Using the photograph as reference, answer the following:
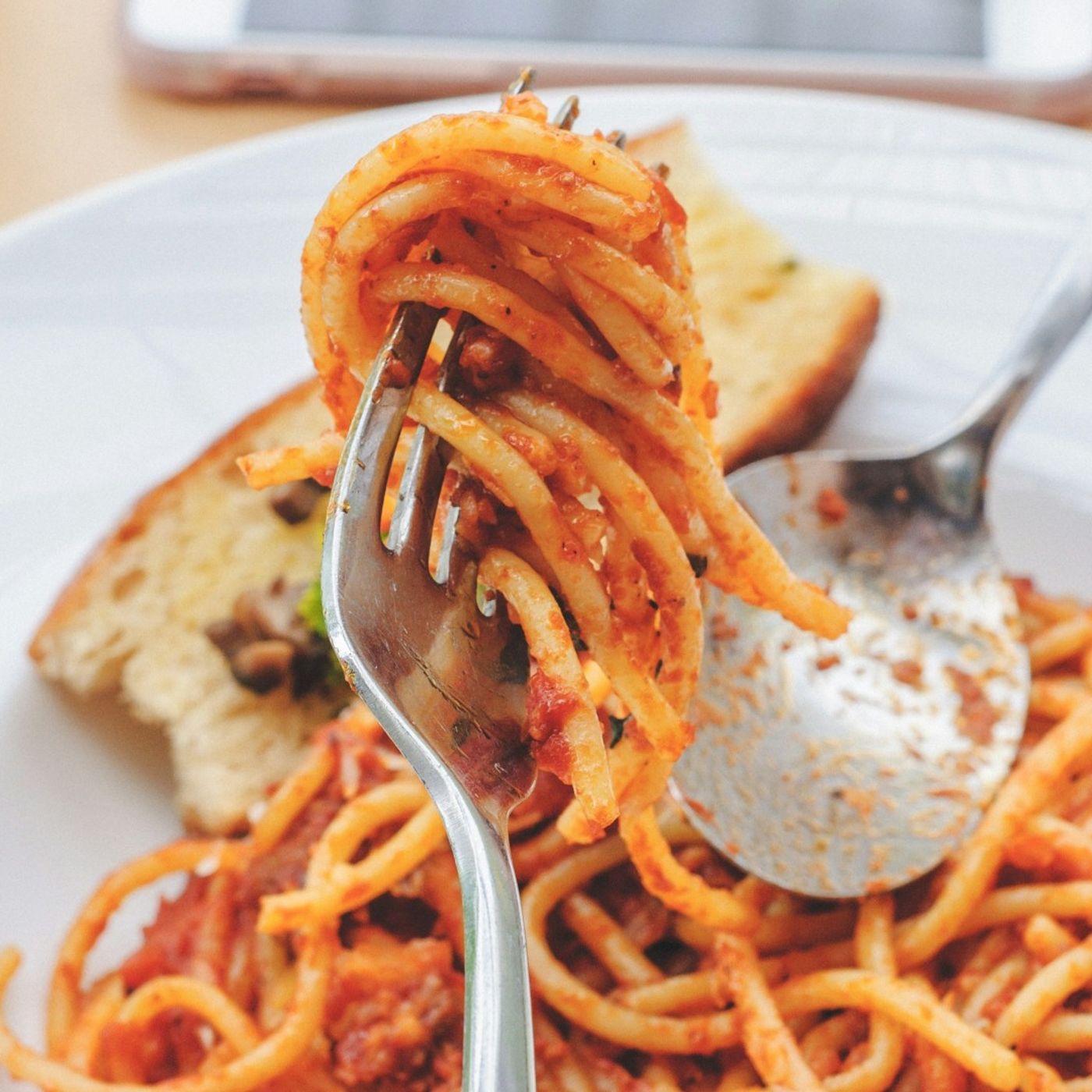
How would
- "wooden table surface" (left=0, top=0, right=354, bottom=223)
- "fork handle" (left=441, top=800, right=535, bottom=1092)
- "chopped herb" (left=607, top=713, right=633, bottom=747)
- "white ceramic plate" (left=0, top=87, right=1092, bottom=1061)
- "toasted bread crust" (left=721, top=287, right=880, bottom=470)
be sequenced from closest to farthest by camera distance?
"fork handle" (left=441, top=800, right=535, bottom=1092), "chopped herb" (left=607, top=713, right=633, bottom=747), "white ceramic plate" (left=0, top=87, right=1092, bottom=1061), "toasted bread crust" (left=721, top=287, right=880, bottom=470), "wooden table surface" (left=0, top=0, right=354, bottom=223)

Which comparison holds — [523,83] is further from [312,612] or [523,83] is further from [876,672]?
[312,612]

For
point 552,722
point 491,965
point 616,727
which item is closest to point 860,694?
point 616,727

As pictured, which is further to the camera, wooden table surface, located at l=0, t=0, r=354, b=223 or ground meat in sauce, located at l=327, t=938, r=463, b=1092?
wooden table surface, located at l=0, t=0, r=354, b=223

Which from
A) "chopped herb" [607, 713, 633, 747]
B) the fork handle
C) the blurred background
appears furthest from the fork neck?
the blurred background

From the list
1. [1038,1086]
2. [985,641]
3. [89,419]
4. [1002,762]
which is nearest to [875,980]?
[1038,1086]

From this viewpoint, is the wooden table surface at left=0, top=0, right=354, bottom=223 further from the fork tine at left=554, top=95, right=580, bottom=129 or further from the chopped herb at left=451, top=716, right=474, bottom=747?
the chopped herb at left=451, top=716, right=474, bottom=747

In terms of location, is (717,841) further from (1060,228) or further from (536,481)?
(1060,228)

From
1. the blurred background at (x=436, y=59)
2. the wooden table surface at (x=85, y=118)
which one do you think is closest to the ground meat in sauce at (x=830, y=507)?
the blurred background at (x=436, y=59)
